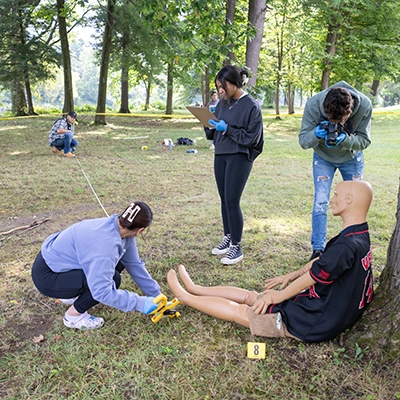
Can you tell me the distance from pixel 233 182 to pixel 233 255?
672mm

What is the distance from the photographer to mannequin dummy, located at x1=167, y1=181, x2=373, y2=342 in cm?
213

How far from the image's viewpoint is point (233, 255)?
3.58 m

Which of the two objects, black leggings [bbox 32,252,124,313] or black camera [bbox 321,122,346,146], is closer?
black leggings [bbox 32,252,124,313]

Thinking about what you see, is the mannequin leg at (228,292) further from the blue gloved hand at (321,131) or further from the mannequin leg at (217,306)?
the blue gloved hand at (321,131)

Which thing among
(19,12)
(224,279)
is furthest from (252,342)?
(19,12)

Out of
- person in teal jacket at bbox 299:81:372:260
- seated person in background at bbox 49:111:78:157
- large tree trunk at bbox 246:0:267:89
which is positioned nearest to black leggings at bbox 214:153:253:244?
person in teal jacket at bbox 299:81:372:260

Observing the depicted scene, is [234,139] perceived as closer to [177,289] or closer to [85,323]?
[177,289]

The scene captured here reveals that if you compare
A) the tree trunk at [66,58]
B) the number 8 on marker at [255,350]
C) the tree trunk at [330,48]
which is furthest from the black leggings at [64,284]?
the tree trunk at [330,48]

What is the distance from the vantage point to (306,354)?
2.29 m

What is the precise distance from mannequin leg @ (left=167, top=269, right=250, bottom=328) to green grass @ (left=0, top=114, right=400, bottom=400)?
0.25 ft

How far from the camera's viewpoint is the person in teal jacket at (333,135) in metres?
2.95

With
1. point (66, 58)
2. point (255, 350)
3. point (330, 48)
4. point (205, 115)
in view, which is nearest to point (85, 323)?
point (255, 350)

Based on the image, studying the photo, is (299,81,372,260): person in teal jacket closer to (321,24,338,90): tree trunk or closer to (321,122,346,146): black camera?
(321,122,346,146): black camera

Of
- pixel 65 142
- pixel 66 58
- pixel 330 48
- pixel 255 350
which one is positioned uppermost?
pixel 330 48
